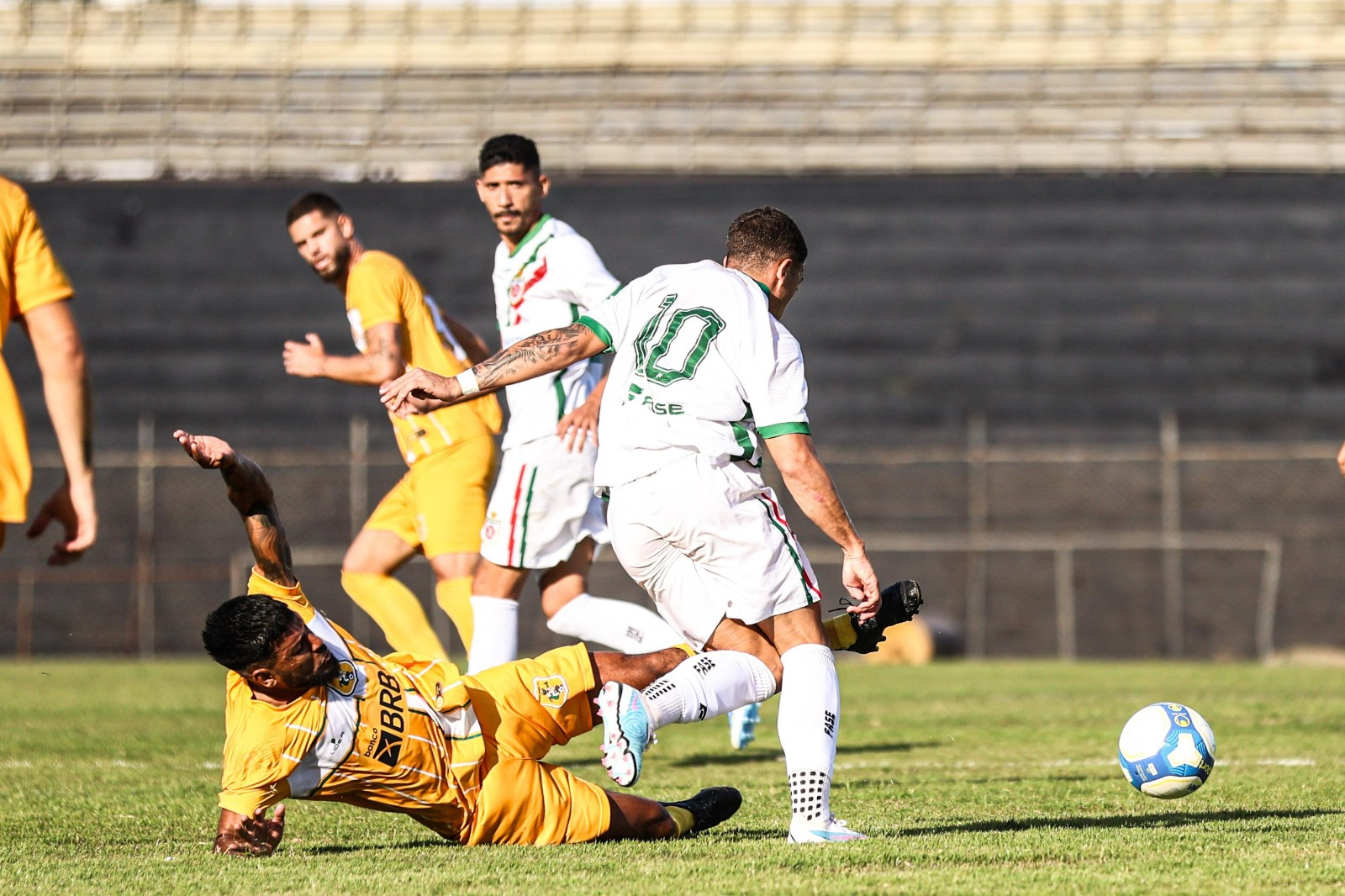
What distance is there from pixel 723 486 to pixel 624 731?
0.80 m

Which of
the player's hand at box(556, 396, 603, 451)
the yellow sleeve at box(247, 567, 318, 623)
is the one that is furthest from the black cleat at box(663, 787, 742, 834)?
the player's hand at box(556, 396, 603, 451)

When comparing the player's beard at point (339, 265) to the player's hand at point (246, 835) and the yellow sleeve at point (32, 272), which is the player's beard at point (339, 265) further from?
the yellow sleeve at point (32, 272)

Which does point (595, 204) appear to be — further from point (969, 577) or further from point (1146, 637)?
point (1146, 637)

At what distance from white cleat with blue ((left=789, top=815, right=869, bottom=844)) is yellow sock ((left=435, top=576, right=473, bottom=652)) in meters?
3.21

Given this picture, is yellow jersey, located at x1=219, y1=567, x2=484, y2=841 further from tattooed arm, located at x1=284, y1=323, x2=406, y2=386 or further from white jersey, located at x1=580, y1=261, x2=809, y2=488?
tattooed arm, located at x1=284, y1=323, x2=406, y2=386

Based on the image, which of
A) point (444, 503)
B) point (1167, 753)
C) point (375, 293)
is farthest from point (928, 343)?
point (1167, 753)

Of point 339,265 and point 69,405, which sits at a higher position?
point 339,265

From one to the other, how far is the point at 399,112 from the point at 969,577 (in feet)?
32.1

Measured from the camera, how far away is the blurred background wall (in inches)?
777

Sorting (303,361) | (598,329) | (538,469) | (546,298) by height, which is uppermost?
(546,298)

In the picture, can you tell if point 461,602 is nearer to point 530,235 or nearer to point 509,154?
point 530,235

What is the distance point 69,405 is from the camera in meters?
3.92

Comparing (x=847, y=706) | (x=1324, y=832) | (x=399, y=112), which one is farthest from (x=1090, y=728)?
(x=399, y=112)

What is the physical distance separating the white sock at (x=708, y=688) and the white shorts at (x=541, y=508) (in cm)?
249
